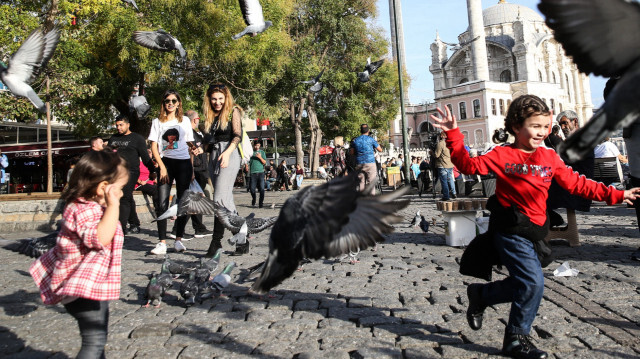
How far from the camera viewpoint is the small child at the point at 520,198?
273 cm

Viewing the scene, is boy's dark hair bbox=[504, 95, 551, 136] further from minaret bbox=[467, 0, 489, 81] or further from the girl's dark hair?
minaret bbox=[467, 0, 489, 81]

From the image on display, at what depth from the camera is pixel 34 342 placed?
3037 mm

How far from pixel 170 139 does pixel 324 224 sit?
4386mm

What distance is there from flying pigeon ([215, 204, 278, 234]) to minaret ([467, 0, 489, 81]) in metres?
65.7

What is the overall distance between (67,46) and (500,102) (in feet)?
224

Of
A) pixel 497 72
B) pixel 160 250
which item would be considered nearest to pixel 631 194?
pixel 160 250

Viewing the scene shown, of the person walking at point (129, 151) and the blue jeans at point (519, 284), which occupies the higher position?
the person walking at point (129, 151)

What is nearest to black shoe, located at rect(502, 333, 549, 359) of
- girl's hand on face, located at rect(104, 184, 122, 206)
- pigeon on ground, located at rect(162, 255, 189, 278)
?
girl's hand on face, located at rect(104, 184, 122, 206)

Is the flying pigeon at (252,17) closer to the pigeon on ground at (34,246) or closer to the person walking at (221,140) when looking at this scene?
the person walking at (221,140)

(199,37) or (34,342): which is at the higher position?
(199,37)

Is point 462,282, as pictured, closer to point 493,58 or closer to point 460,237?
point 460,237

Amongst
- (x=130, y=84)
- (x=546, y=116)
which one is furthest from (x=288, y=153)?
(x=546, y=116)

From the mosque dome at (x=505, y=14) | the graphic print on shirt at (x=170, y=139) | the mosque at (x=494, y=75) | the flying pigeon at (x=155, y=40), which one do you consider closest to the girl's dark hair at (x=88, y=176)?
the graphic print on shirt at (x=170, y=139)

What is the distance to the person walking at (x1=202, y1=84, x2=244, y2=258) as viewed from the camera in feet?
18.4
